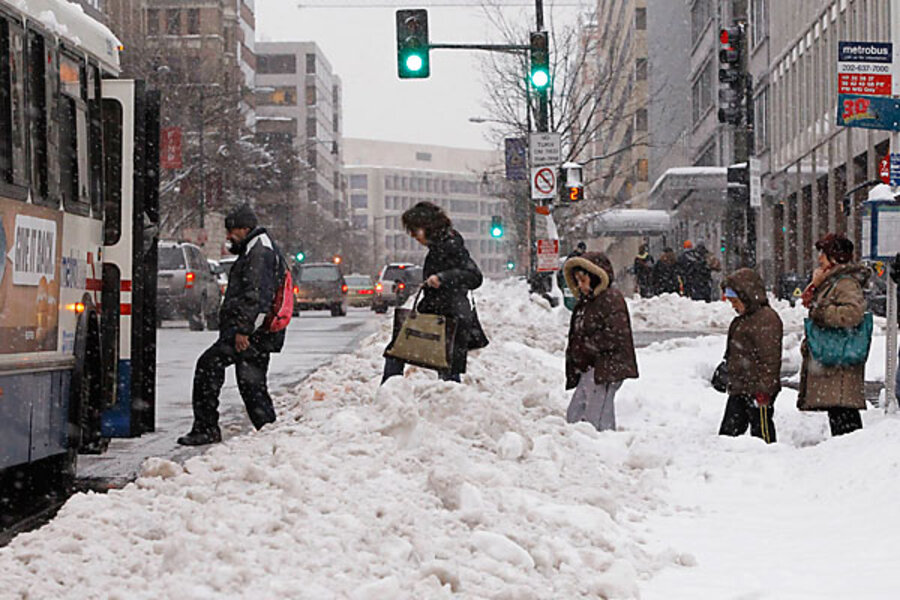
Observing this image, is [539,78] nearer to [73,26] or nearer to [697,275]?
[697,275]

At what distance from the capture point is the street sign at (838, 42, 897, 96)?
11898mm

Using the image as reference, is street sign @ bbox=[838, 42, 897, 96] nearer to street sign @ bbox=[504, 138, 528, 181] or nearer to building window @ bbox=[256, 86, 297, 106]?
street sign @ bbox=[504, 138, 528, 181]

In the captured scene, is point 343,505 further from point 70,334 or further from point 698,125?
point 698,125

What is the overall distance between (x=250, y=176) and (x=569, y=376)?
Answer: 54.3 meters

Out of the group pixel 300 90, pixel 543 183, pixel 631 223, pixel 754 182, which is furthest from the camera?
pixel 300 90

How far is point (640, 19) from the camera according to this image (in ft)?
324

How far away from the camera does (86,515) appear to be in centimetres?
637

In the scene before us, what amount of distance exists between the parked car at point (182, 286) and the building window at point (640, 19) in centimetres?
6879

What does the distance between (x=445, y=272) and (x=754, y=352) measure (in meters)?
2.10

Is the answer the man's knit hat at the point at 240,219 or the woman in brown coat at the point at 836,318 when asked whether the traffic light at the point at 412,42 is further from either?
the woman in brown coat at the point at 836,318

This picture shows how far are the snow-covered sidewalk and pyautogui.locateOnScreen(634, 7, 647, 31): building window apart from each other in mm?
89630

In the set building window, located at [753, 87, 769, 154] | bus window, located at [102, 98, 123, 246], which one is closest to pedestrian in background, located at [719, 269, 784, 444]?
bus window, located at [102, 98, 123, 246]

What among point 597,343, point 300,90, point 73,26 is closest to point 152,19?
point 300,90

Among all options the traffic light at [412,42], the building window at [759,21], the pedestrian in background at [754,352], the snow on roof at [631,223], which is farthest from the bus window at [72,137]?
the snow on roof at [631,223]
